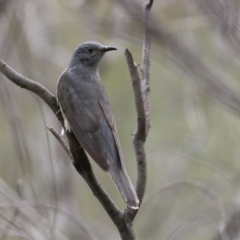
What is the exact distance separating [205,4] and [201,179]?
3.99 metres

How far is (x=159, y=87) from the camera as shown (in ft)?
26.1

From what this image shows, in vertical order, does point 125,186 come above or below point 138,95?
below

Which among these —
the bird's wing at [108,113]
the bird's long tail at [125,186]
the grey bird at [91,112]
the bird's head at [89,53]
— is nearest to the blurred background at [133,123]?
the bird's head at [89,53]

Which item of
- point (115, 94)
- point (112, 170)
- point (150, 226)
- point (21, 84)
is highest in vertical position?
point (21, 84)

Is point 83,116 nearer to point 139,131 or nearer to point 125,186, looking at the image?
point 125,186

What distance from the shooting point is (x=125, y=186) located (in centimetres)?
369

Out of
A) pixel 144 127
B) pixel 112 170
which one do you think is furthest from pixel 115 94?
pixel 144 127

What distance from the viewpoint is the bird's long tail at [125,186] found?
338cm

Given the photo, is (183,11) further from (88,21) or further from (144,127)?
(144,127)

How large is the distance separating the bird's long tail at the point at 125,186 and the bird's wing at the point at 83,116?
0.09m

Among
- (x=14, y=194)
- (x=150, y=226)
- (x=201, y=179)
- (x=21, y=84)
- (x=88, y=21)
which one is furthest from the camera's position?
(x=201, y=179)

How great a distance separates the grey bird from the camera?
411 centimetres

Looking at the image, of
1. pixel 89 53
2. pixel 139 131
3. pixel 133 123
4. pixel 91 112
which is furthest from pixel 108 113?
pixel 133 123

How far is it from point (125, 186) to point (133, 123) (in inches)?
175
